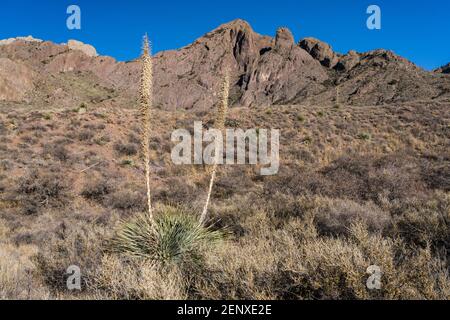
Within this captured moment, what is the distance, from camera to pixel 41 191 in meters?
10.5

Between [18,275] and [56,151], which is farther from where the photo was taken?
[56,151]

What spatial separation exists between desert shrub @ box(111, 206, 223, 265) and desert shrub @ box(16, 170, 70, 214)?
6109 mm

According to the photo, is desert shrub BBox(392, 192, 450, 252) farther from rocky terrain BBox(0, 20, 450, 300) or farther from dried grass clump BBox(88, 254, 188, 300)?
dried grass clump BBox(88, 254, 188, 300)

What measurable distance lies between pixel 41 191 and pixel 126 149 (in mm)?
5905

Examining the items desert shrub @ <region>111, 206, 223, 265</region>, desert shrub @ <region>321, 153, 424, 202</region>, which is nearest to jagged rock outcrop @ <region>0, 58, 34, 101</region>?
desert shrub @ <region>321, 153, 424, 202</region>

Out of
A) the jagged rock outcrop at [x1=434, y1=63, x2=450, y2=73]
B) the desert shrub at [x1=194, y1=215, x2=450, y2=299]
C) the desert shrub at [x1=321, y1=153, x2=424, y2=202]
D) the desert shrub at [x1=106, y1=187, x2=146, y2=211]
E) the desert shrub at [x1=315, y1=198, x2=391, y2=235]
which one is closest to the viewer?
the desert shrub at [x1=194, y1=215, x2=450, y2=299]

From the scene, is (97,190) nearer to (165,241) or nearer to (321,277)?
(165,241)

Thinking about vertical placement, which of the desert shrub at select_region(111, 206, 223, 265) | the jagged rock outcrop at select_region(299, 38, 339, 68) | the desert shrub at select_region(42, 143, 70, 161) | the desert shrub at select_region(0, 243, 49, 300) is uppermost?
the jagged rock outcrop at select_region(299, 38, 339, 68)

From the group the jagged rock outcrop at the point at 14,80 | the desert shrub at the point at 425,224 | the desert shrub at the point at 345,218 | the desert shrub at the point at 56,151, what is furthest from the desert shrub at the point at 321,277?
the jagged rock outcrop at the point at 14,80

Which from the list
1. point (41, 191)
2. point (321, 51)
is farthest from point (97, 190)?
point (321, 51)

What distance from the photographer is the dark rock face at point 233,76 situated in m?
57.8

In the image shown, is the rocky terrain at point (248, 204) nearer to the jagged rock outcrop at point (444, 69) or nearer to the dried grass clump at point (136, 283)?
the dried grass clump at point (136, 283)

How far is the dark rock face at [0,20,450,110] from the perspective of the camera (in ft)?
190

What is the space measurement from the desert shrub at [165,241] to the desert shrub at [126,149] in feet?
37.1
